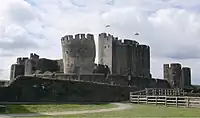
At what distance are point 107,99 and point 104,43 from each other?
124 ft

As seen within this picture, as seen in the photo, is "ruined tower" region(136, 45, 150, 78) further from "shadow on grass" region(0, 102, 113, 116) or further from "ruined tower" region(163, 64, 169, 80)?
"shadow on grass" region(0, 102, 113, 116)

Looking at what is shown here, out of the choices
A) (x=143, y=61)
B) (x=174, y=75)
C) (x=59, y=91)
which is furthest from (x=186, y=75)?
(x=59, y=91)

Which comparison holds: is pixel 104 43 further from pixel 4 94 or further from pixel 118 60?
pixel 4 94

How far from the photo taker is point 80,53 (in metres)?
62.1

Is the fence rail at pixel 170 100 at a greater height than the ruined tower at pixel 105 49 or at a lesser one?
lesser

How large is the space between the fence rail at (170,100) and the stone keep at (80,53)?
27.9 metres

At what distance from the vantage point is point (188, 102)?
27.2 meters

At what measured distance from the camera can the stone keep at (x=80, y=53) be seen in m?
61.8

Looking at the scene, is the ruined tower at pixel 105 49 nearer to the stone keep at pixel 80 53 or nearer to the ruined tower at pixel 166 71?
the stone keep at pixel 80 53

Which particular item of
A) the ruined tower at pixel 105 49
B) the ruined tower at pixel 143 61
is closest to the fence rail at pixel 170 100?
the ruined tower at pixel 105 49

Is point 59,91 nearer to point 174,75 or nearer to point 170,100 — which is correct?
point 170,100

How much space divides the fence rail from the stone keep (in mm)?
27925

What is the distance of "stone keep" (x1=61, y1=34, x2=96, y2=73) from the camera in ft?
203

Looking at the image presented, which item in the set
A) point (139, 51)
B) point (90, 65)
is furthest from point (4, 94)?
point (139, 51)
